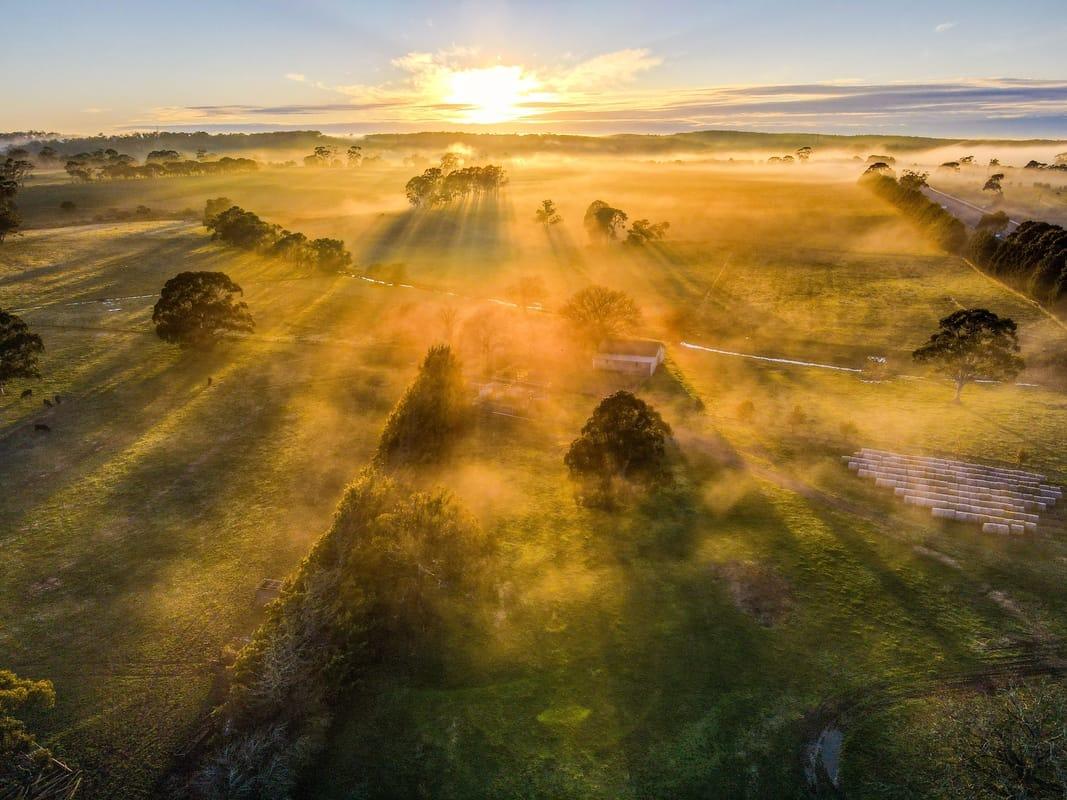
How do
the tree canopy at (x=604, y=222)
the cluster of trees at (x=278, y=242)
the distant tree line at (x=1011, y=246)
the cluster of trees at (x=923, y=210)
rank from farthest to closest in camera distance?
the tree canopy at (x=604, y=222) < the cluster of trees at (x=923, y=210) < the cluster of trees at (x=278, y=242) < the distant tree line at (x=1011, y=246)

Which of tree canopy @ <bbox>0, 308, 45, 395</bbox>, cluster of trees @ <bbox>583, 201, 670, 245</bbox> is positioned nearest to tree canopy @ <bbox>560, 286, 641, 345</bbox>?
cluster of trees @ <bbox>583, 201, 670, 245</bbox>

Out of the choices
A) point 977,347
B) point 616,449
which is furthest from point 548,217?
point 616,449

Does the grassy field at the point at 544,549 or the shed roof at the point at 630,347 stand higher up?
the shed roof at the point at 630,347

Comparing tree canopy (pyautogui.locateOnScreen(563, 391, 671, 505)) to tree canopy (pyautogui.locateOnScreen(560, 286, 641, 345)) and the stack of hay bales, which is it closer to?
the stack of hay bales

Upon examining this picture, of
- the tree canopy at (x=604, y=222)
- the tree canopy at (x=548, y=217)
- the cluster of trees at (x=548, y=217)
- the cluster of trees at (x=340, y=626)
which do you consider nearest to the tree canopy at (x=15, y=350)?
the cluster of trees at (x=340, y=626)

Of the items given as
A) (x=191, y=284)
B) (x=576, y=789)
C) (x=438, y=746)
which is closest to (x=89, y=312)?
(x=191, y=284)

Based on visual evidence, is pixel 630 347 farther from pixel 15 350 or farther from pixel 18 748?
pixel 15 350

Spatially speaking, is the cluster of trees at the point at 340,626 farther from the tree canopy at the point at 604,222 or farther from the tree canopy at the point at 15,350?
the tree canopy at the point at 604,222
